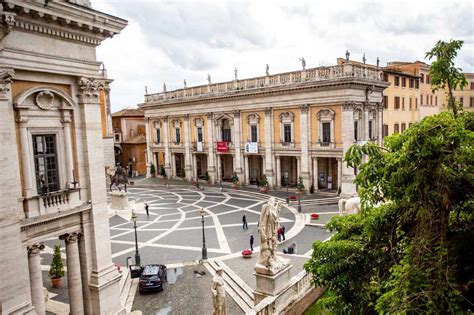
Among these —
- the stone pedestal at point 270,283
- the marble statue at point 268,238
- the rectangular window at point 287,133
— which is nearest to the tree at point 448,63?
the marble statue at point 268,238

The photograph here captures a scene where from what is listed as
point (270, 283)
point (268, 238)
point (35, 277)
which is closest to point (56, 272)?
point (35, 277)

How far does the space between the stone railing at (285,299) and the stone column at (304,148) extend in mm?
20965

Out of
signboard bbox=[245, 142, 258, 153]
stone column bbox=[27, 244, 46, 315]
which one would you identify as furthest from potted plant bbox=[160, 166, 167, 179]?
stone column bbox=[27, 244, 46, 315]

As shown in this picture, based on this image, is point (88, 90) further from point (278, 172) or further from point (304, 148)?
point (278, 172)

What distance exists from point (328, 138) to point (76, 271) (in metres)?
Answer: 25.8

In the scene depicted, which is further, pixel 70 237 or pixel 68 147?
pixel 70 237

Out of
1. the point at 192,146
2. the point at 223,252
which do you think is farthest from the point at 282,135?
the point at 223,252

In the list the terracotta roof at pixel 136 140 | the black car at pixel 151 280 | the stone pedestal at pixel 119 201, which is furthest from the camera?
the terracotta roof at pixel 136 140

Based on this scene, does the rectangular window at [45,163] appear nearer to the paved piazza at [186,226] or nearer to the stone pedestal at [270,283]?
the stone pedestal at [270,283]

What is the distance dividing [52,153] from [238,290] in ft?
30.8

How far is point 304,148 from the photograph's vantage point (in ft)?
111

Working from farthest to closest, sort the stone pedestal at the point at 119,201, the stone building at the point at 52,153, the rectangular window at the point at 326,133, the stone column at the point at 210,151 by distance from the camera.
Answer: the stone column at the point at 210,151 < the rectangular window at the point at 326,133 < the stone pedestal at the point at 119,201 < the stone building at the point at 52,153

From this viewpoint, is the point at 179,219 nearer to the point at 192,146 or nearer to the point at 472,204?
the point at 192,146

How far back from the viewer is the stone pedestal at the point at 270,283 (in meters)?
12.5
